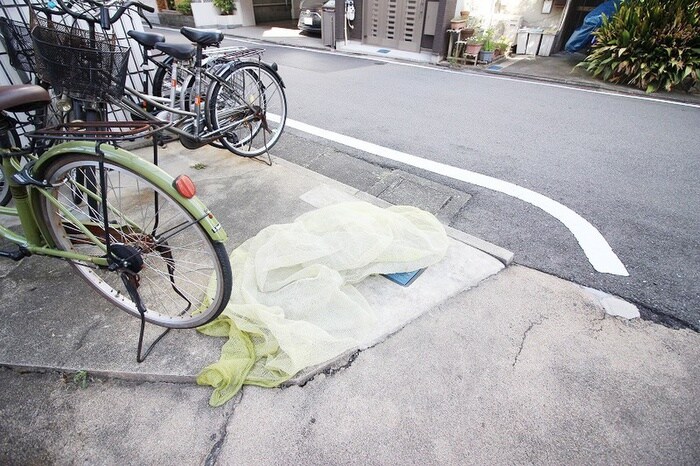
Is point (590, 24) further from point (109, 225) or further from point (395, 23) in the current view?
point (109, 225)

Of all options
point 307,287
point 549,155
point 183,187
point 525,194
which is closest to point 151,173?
point 183,187

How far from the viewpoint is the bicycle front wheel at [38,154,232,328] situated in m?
1.82

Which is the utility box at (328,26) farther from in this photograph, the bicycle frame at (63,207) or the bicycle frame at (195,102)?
the bicycle frame at (63,207)

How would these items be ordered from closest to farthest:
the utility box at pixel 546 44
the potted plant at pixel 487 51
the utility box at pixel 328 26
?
the potted plant at pixel 487 51 → the utility box at pixel 546 44 → the utility box at pixel 328 26

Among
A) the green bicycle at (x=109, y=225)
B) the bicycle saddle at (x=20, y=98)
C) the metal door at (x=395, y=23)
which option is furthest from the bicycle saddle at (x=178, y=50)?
the metal door at (x=395, y=23)

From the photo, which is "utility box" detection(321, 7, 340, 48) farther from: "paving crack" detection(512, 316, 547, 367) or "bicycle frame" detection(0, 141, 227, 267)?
"paving crack" detection(512, 316, 547, 367)

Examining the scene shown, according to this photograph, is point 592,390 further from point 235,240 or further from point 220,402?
point 235,240

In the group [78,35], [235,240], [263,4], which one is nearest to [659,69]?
[235,240]

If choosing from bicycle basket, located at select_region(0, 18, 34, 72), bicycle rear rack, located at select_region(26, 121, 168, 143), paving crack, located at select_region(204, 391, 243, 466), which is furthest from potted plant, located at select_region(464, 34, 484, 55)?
paving crack, located at select_region(204, 391, 243, 466)

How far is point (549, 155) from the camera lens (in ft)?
15.3

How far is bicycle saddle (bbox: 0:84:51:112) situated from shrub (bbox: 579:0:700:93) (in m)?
10.0

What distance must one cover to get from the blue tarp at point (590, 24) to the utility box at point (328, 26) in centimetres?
708

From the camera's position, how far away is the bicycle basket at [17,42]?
2822 mm

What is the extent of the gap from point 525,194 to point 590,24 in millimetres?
9062
